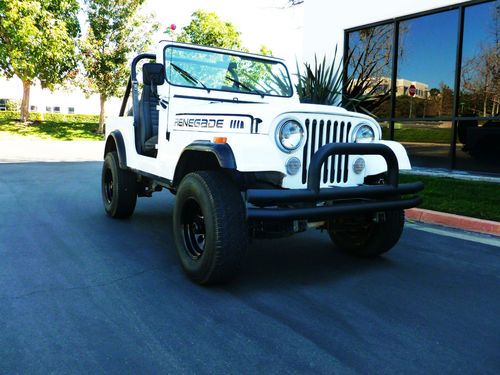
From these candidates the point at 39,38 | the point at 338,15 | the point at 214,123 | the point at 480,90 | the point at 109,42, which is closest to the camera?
the point at 214,123

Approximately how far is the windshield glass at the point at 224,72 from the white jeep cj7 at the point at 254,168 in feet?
0.05

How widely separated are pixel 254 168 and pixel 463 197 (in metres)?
5.12

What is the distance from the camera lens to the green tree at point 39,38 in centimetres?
2239

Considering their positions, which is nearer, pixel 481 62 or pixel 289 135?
pixel 289 135

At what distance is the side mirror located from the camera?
4414mm

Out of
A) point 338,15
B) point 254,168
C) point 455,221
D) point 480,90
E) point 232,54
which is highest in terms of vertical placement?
point 338,15

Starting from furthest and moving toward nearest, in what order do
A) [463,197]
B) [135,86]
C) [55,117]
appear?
1. [55,117]
2. [463,197]
3. [135,86]

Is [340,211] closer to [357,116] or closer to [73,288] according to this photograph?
[357,116]

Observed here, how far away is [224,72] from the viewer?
5082 millimetres

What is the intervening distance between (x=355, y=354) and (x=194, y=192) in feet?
5.29

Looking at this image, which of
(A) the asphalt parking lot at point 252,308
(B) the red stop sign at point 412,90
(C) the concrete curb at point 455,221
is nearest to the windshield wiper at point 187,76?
(A) the asphalt parking lot at point 252,308

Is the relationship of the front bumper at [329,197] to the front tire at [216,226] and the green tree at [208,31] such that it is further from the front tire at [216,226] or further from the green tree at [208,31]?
the green tree at [208,31]

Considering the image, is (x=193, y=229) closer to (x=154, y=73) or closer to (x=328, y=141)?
(x=328, y=141)

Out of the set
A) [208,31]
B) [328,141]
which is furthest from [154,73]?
[208,31]
